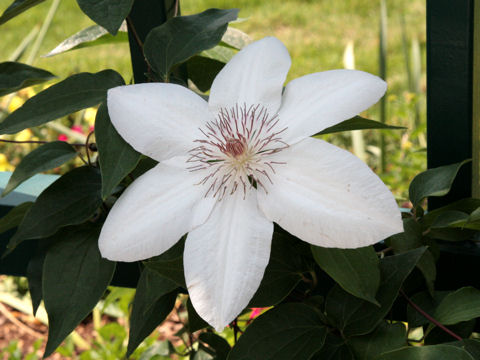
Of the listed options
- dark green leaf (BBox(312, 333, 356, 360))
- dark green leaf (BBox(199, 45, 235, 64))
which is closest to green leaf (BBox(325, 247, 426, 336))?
dark green leaf (BBox(312, 333, 356, 360))

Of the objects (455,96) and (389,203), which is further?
(455,96)

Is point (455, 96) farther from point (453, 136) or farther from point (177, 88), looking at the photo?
point (177, 88)

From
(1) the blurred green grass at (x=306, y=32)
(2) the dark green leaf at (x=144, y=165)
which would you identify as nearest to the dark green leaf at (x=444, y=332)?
(2) the dark green leaf at (x=144, y=165)

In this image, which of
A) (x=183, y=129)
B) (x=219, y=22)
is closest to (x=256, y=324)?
(x=183, y=129)

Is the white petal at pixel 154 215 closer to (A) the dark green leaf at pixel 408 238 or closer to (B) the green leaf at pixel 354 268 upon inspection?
(B) the green leaf at pixel 354 268

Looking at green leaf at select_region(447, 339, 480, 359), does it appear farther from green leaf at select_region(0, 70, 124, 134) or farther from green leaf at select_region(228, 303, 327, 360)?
green leaf at select_region(0, 70, 124, 134)

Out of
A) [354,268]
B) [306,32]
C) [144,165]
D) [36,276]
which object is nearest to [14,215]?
[36,276]
